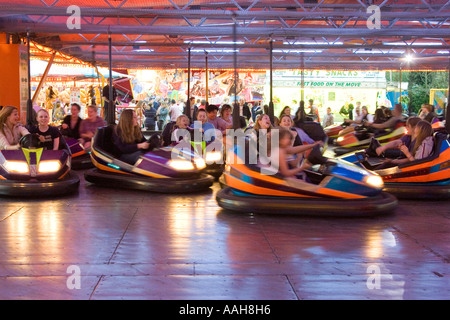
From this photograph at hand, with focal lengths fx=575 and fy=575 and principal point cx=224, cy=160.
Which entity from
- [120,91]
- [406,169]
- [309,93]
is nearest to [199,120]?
[406,169]

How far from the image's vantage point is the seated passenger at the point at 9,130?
16.8 ft

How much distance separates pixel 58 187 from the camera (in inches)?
190

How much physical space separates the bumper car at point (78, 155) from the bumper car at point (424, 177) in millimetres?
3648

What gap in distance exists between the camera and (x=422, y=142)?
16.1 feet

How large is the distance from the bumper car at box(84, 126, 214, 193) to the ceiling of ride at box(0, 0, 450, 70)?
1.33 metres

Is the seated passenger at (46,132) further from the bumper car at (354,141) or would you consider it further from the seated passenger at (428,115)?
the seated passenger at (428,115)

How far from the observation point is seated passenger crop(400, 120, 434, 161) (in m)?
4.90

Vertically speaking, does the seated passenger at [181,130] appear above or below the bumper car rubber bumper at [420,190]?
above

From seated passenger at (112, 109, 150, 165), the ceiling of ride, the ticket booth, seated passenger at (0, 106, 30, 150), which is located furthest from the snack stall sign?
seated passenger at (0, 106, 30, 150)

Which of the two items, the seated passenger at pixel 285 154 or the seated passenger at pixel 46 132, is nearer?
the seated passenger at pixel 285 154

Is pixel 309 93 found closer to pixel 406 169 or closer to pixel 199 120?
pixel 199 120

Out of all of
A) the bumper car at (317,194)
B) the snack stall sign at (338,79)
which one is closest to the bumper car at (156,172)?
the bumper car at (317,194)

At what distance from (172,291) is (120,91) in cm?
1343

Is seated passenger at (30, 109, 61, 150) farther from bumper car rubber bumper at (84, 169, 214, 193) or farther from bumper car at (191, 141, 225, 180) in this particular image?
bumper car at (191, 141, 225, 180)
